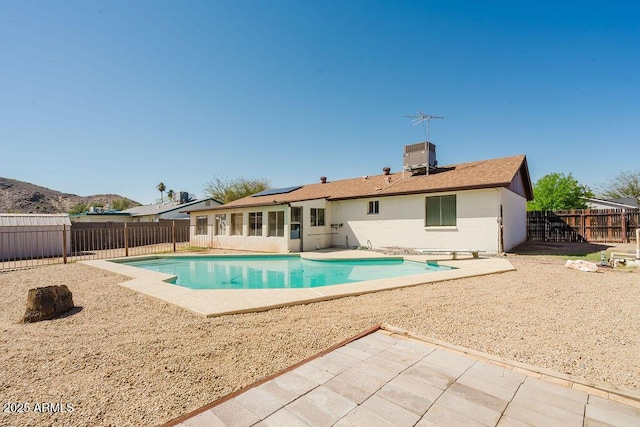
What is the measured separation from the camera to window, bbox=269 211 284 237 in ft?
52.2

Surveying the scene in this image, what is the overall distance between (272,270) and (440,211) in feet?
26.9

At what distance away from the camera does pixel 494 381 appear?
2.79m

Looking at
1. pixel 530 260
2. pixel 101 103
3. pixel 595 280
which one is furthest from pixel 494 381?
pixel 101 103

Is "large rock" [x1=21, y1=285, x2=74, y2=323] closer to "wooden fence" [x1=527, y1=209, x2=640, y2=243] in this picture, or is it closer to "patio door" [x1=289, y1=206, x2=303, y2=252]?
"patio door" [x1=289, y1=206, x2=303, y2=252]

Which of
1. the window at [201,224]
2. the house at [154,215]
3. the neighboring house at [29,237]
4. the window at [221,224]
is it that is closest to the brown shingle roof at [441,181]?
the window at [221,224]

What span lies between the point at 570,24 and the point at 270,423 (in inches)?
607

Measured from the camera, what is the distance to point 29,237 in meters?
15.9

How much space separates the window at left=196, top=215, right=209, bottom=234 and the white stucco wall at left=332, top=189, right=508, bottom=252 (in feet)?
30.8

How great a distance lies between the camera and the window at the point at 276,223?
52.2 ft

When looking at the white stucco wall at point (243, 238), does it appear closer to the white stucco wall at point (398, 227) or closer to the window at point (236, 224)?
the white stucco wall at point (398, 227)

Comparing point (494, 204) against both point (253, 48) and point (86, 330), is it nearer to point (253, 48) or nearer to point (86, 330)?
point (253, 48)

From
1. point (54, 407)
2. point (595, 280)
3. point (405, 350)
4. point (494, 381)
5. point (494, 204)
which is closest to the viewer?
point (54, 407)

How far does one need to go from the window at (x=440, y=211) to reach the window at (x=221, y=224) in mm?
12497

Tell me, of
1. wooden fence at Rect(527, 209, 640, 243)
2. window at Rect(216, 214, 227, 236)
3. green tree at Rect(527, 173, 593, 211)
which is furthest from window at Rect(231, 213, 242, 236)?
green tree at Rect(527, 173, 593, 211)
